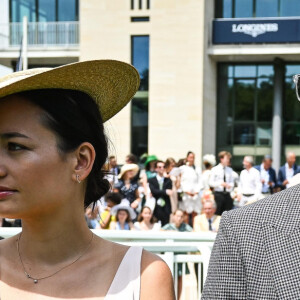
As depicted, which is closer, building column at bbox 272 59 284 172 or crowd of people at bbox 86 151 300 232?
crowd of people at bbox 86 151 300 232

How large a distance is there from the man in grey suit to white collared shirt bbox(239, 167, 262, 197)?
10.7m

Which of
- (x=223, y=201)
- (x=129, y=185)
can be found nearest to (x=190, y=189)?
(x=223, y=201)

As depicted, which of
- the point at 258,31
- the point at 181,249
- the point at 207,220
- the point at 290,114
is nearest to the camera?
the point at 181,249

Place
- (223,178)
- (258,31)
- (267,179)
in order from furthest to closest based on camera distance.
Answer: (258,31) < (267,179) < (223,178)

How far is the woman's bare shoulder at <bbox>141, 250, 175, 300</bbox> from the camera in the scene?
1.77 meters

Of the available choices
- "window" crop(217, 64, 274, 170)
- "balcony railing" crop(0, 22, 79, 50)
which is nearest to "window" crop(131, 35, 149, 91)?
"balcony railing" crop(0, 22, 79, 50)

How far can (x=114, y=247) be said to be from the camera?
1.88 m

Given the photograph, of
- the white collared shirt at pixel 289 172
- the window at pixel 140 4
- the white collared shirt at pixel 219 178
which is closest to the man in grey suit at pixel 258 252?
the white collared shirt at pixel 219 178

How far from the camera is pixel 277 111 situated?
82.7 feet

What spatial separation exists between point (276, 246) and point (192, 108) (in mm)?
22613

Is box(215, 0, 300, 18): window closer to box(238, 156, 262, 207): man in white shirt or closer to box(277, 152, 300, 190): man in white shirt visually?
box(277, 152, 300, 190): man in white shirt

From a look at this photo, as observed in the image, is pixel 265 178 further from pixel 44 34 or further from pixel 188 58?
pixel 44 34

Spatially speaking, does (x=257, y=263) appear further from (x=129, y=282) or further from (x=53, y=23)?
(x=53, y=23)

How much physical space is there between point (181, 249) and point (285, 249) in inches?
104
